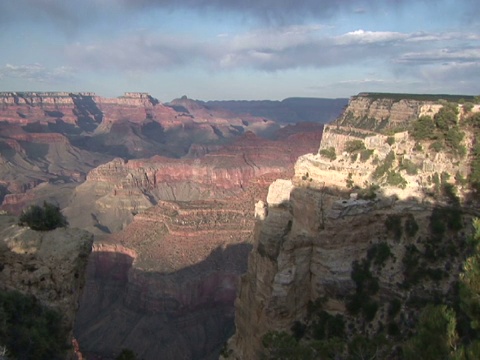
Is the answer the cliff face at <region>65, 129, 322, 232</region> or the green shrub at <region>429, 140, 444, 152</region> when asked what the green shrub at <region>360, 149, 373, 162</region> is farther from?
the cliff face at <region>65, 129, 322, 232</region>

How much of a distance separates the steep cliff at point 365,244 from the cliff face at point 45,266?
24.6ft

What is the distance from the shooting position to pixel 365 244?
1862 cm

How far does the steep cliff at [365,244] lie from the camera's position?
1716 centimetres

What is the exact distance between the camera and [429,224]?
18.2 metres

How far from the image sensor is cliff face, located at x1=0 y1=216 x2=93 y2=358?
16.3 m

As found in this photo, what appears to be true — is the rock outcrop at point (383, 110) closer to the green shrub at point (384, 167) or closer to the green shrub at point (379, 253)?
the green shrub at point (384, 167)

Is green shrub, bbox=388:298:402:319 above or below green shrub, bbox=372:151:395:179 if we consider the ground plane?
below

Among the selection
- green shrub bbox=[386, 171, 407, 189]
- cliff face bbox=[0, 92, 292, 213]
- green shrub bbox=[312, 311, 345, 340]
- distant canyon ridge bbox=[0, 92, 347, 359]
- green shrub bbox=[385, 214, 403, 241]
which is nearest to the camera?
green shrub bbox=[312, 311, 345, 340]

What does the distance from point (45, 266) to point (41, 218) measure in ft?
9.22

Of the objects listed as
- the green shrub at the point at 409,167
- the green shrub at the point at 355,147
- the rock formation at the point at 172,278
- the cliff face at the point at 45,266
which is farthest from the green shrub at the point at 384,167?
the rock formation at the point at 172,278

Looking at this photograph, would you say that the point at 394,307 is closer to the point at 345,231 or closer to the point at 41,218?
the point at 345,231

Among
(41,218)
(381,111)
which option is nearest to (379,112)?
(381,111)

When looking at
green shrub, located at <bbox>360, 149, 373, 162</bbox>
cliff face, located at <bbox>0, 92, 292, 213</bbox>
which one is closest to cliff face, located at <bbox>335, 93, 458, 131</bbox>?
green shrub, located at <bbox>360, 149, 373, 162</bbox>

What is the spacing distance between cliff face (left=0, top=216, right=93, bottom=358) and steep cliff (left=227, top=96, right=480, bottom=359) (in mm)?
7493
